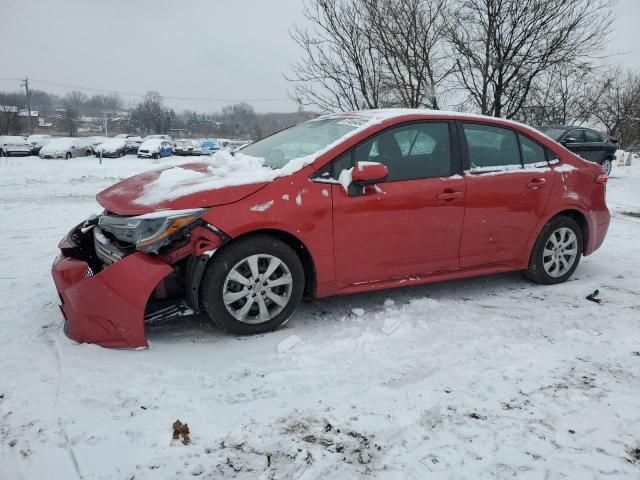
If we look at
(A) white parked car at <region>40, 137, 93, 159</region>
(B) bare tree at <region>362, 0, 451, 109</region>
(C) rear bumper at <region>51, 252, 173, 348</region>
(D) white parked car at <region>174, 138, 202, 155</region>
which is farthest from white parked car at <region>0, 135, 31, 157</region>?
(C) rear bumper at <region>51, 252, 173, 348</region>

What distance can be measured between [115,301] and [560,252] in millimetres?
Answer: 3929

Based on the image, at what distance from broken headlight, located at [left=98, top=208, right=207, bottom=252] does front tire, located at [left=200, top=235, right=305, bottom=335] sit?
0.31 m

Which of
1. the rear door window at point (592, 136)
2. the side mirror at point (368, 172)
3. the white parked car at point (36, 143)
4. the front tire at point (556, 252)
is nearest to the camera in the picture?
the side mirror at point (368, 172)

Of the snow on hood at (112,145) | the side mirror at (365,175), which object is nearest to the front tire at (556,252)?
the side mirror at (365,175)

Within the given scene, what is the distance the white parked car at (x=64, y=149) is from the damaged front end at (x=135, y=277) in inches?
1147

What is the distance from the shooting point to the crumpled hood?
3.15m

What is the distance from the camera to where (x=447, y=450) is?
2.24 m

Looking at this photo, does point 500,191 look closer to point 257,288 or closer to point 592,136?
point 257,288

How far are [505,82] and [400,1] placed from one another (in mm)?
3907

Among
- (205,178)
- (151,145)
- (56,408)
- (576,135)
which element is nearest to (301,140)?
(205,178)

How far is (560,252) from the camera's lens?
15.4 ft

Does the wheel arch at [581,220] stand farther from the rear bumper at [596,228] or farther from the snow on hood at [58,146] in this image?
the snow on hood at [58,146]

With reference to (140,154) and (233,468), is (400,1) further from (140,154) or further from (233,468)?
(140,154)

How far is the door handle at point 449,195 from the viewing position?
3.88 meters
